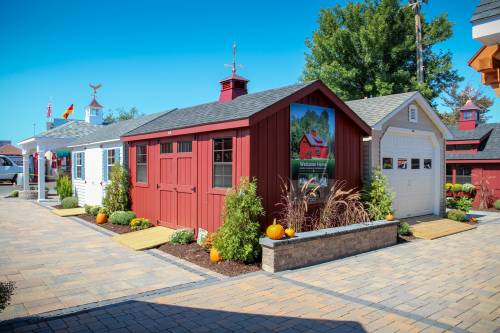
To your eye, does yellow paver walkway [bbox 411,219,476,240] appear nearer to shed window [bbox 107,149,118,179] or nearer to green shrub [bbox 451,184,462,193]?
green shrub [bbox 451,184,462,193]

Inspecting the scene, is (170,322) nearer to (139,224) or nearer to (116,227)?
(139,224)

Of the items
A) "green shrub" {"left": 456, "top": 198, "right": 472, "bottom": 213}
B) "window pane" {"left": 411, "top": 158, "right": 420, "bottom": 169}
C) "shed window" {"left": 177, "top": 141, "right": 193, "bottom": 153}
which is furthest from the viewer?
"green shrub" {"left": 456, "top": 198, "right": 472, "bottom": 213}

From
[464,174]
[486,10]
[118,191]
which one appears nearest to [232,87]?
[118,191]

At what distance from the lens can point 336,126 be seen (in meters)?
9.70

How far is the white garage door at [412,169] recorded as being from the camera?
1208 centimetres

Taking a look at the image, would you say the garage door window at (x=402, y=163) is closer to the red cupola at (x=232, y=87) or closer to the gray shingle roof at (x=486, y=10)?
the red cupola at (x=232, y=87)

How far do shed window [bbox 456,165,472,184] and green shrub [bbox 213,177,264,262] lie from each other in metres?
16.7

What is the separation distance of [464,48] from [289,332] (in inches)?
1135

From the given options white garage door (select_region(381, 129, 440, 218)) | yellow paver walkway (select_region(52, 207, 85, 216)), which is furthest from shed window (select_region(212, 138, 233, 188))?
yellow paver walkway (select_region(52, 207, 85, 216))

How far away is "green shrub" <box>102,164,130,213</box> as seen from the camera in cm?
1270

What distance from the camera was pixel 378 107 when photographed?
12.6m

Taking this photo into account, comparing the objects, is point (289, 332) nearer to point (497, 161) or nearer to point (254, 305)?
point (254, 305)

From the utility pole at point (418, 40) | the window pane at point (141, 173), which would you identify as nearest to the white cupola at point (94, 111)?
the window pane at point (141, 173)

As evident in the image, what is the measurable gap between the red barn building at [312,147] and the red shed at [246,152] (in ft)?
0.29
